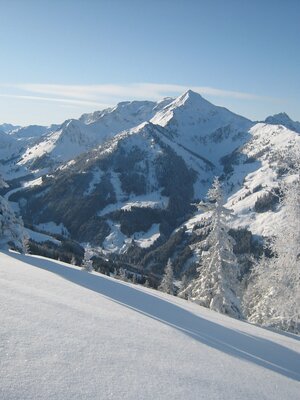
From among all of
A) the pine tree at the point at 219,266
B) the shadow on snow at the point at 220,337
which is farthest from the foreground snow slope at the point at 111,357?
the pine tree at the point at 219,266

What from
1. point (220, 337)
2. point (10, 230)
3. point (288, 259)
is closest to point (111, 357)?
point (220, 337)

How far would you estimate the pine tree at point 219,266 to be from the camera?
36156 mm

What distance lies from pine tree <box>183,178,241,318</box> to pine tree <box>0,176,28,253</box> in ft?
52.2

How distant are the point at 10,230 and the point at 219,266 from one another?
61.2ft

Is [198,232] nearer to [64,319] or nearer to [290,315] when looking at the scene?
[290,315]

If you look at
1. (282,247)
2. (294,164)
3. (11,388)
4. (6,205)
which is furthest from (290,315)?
(6,205)

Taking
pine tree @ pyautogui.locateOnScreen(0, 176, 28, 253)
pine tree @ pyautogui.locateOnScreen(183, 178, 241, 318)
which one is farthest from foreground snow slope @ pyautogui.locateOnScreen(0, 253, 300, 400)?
pine tree @ pyautogui.locateOnScreen(183, 178, 241, 318)

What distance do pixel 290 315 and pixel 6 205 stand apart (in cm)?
2286

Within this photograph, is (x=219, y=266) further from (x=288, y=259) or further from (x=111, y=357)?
(x=111, y=357)

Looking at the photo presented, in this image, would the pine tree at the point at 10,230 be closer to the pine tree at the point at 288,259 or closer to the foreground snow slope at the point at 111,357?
the foreground snow slope at the point at 111,357

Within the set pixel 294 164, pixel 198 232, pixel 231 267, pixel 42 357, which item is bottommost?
pixel 231 267

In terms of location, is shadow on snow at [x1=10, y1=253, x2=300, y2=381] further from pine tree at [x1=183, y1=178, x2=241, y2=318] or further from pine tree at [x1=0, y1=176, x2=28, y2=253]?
pine tree at [x1=183, y1=178, x2=241, y2=318]

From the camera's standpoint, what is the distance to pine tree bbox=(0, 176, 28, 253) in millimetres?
30031

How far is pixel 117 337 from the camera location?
962cm
